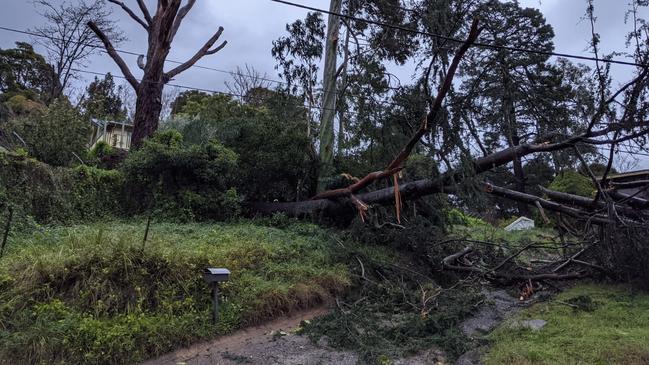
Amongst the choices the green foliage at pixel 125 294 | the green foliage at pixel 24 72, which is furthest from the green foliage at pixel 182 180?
the green foliage at pixel 24 72

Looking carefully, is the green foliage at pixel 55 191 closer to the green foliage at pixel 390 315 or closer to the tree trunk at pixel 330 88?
the green foliage at pixel 390 315

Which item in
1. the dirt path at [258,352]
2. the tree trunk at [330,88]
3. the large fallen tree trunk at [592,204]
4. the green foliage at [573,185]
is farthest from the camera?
the green foliage at [573,185]

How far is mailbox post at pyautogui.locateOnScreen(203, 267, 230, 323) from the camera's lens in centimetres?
461

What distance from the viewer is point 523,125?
8.43 m

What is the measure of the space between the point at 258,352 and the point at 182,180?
5545mm

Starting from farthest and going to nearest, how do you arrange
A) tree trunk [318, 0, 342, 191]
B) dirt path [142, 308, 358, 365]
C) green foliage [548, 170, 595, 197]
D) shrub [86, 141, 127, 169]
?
green foliage [548, 170, 595, 197], shrub [86, 141, 127, 169], tree trunk [318, 0, 342, 191], dirt path [142, 308, 358, 365]

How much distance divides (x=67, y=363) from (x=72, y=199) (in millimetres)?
5046

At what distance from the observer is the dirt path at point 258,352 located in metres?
4.25

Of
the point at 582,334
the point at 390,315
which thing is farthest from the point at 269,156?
the point at 582,334

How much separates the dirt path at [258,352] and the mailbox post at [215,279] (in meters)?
0.30

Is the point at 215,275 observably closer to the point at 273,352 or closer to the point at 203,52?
the point at 273,352

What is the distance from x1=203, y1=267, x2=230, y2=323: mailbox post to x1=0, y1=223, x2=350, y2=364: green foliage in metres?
0.10

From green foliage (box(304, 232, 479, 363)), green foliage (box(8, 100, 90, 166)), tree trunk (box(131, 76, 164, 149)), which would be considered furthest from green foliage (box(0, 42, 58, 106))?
green foliage (box(304, 232, 479, 363))

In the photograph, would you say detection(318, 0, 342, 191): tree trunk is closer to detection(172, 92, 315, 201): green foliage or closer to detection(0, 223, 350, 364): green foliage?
detection(172, 92, 315, 201): green foliage
